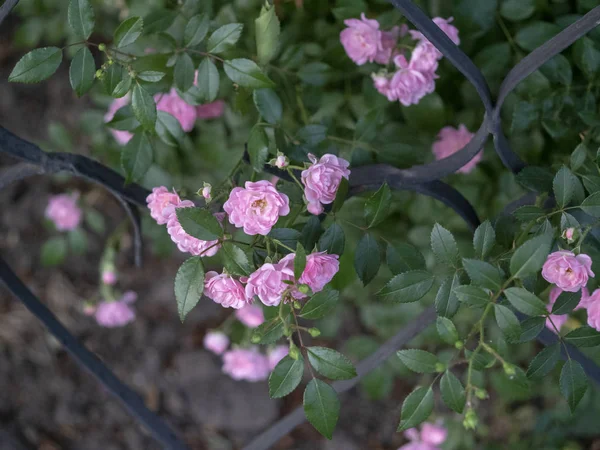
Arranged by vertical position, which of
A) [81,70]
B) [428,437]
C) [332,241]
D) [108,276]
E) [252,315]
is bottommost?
[428,437]

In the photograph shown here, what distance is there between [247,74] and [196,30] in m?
0.12

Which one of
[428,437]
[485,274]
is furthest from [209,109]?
[428,437]

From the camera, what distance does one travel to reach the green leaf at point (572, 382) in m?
0.69

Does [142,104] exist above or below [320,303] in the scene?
above

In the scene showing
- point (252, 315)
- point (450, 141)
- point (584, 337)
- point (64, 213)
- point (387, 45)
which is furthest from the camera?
point (64, 213)

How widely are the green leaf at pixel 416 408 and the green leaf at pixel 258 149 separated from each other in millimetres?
336

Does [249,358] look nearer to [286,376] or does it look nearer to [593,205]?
[286,376]

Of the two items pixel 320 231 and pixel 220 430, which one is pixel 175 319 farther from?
pixel 320 231

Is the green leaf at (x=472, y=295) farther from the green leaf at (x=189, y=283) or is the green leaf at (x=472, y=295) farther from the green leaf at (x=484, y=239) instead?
the green leaf at (x=189, y=283)

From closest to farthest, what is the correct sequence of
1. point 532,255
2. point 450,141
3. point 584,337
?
point 532,255 < point 584,337 < point 450,141

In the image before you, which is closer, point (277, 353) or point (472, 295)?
point (472, 295)

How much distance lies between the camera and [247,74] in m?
0.79

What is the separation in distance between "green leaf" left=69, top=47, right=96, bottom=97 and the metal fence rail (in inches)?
3.6

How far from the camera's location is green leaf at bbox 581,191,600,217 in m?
0.67
